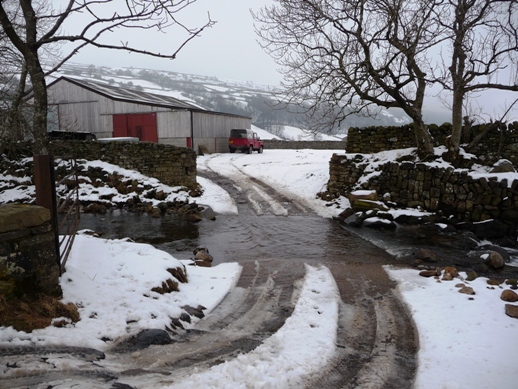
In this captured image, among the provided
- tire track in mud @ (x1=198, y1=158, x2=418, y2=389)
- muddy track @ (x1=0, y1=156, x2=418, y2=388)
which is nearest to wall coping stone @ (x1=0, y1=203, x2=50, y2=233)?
muddy track @ (x1=0, y1=156, x2=418, y2=388)

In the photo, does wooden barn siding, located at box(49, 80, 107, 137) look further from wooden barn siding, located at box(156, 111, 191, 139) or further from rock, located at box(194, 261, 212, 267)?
rock, located at box(194, 261, 212, 267)

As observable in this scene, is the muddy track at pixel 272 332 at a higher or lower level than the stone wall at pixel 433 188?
lower

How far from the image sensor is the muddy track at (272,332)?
10.8ft

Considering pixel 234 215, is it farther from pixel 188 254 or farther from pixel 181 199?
pixel 188 254

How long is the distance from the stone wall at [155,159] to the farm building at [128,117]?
10.2 m

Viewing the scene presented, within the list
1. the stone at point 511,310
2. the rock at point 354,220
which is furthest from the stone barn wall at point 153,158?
the stone at point 511,310

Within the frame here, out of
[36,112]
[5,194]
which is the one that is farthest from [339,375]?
[5,194]

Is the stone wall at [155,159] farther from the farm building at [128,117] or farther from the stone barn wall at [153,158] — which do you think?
the farm building at [128,117]

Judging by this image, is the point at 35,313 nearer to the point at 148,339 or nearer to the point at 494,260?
the point at 148,339

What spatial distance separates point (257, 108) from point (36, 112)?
4299 inches

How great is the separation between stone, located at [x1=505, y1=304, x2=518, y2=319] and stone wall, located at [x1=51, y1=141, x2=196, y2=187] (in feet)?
44.7

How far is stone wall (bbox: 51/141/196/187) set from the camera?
17.3 m

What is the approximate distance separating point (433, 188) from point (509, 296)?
7977 mm

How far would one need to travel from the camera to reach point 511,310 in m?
5.00
